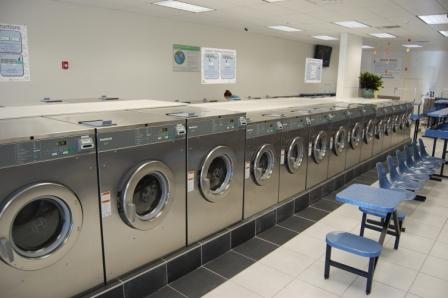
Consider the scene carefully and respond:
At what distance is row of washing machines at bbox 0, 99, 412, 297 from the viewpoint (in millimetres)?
2021

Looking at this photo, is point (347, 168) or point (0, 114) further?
point (347, 168)

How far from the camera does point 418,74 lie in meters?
15.8

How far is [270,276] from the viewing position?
3.06m

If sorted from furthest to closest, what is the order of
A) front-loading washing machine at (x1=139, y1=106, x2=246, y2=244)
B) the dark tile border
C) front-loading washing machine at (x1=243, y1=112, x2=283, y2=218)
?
front-loading washing machine at (x1=243, y1=112, x2=283, y2=218)
front-loading washing machine at (x1=139, y1=106, x2=246, y2=244)
the dark tile border

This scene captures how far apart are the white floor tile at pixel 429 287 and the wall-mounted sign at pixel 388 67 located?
15521mm

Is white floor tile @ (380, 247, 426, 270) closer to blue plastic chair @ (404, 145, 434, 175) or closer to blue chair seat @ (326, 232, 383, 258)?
blue chair seat @ (326, 232, 383, 258)

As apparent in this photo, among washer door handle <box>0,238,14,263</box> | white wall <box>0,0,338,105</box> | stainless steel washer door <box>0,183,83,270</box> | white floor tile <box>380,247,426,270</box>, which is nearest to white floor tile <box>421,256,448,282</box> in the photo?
white floor tile <box>380,247,426,270</box>

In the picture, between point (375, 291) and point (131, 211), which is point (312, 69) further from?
point (131, 211)

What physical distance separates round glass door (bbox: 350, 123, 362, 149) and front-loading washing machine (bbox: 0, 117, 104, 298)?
4.76m

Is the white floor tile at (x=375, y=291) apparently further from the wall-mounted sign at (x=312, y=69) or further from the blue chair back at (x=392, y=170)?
the wall-mounted sign at (x=312, y=69)

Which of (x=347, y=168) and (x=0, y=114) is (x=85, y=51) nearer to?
(x=0, y=114)

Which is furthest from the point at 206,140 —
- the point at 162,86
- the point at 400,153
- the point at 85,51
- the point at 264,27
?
the point at 264,27

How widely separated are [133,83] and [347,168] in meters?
4.68

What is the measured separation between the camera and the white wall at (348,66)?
387 inches
